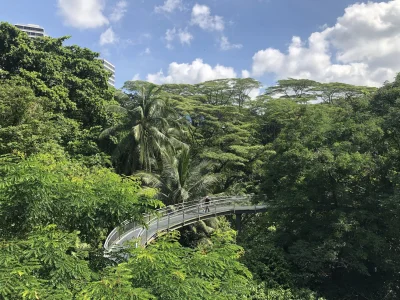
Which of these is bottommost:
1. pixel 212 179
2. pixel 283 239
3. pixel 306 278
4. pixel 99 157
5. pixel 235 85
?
pixel 306 278

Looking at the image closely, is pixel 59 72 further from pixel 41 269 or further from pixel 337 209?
pixel 41 269

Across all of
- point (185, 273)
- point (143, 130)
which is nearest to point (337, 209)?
point (185, 273)

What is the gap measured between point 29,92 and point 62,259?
13.1 m

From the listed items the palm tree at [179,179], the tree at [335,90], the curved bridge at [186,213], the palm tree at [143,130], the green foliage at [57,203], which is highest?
the tree at [335,90]

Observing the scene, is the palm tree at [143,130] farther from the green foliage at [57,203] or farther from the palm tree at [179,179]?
the green foliage at [57,203]

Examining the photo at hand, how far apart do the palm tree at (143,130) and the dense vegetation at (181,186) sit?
0.08m

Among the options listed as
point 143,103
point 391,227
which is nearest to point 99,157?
point 143,103

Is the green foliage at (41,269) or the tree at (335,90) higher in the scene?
the tree at (335,90)

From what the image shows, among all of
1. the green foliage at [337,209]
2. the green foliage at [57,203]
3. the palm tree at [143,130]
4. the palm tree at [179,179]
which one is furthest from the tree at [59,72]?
the green foliage at [57,203]

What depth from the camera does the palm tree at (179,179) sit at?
18875 mm

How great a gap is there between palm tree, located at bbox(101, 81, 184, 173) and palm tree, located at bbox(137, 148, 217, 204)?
0.94m

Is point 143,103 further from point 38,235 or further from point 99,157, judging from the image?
point 38,235

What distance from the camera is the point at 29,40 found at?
1927 cm

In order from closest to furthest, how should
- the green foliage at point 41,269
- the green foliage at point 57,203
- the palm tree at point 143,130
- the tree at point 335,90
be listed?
the green foliage at point 41,269
the green foliage at point 57,203
the palm tree at point 143,130
the tree at point 335,90
